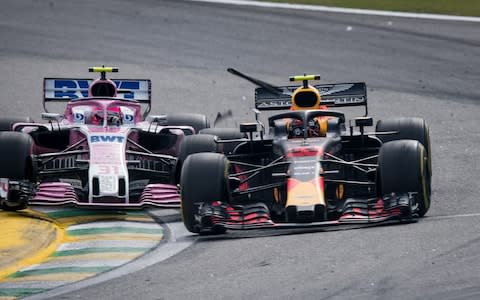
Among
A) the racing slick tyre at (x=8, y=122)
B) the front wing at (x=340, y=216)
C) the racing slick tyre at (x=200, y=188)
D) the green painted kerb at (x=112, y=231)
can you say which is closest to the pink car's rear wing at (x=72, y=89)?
the racing slick tyre at (x=8, y=122)

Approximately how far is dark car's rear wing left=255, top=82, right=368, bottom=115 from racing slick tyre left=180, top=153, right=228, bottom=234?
10.7ft

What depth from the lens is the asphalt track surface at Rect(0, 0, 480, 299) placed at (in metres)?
14.5

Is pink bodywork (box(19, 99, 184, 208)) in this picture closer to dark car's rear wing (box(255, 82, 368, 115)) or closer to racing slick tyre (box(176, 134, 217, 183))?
racing slick tyre (box(176, 134, 217, 183))

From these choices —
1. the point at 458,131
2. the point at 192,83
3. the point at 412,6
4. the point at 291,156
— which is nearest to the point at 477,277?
the point at 291,156

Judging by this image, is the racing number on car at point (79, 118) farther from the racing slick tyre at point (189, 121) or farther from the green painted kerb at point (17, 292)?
the green painted kerb at point (17, 292)

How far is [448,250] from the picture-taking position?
1534cm

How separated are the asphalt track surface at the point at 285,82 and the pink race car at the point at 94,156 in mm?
2479

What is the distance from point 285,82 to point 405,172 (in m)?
12.0

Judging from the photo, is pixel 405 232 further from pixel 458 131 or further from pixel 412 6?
pixel 412 6

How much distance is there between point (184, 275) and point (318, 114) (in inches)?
192

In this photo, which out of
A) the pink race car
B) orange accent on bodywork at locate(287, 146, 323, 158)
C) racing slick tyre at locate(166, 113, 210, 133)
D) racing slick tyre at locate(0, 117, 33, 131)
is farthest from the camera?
racing slick tyre at locate(166, 113, 210, 133)

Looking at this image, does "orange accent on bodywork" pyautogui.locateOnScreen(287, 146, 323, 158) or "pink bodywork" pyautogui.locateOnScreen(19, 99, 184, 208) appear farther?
"pink bodywork" pyautogui.locateOnScreen(19, 99, 184, 208)

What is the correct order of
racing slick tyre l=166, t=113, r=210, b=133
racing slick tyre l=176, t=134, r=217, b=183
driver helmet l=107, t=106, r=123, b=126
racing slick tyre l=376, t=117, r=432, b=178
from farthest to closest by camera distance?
racing slick tyre l=166, t=113, r=210, b=133 < driver helmet l=107, t=106, r=123, b=126 < racing slick tyre l=376, t=117, r=432, b=178 < racing slick tyre l=176, t=134, r=217, b=183

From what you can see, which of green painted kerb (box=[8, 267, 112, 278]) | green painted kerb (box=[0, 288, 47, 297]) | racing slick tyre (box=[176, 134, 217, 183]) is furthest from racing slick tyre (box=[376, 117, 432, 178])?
green painted kerb (box=[0, 288, 47, 297])
